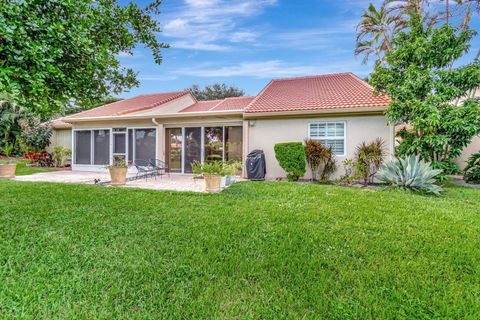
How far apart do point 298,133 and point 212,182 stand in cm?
510

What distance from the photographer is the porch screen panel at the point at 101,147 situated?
15.8 meters

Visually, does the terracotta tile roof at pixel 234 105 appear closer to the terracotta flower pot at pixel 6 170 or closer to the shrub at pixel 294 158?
the shrub at pixel 294 158

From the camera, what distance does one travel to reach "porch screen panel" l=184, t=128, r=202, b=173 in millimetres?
14127

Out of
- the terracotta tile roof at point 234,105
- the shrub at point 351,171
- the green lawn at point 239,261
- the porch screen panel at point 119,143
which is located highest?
the terracotta tile roof at point 234,105

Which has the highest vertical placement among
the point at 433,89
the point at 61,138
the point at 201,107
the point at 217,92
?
the point at 217,92

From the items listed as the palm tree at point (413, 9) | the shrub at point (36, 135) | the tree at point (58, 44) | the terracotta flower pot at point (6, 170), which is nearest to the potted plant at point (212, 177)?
the tree at point (58, 44)

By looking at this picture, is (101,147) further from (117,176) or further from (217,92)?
(217,92)

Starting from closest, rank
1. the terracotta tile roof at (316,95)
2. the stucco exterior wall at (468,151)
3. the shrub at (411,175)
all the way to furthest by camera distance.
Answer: the shrub at (411,175) < the terracotta tile roof at (316,95) < the stucco exterior wall at (468,151)

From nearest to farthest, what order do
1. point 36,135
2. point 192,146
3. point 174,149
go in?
point 192,146 → point 174,149 → point 36,135

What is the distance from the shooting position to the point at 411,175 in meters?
8.84

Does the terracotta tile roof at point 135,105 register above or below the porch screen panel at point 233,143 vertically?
above

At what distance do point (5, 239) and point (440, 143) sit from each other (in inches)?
476

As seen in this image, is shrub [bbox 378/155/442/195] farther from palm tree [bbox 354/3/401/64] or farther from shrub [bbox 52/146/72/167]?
shrub [bbox 52/146/72/167]

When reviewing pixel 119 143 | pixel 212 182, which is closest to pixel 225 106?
pixel 119 143
